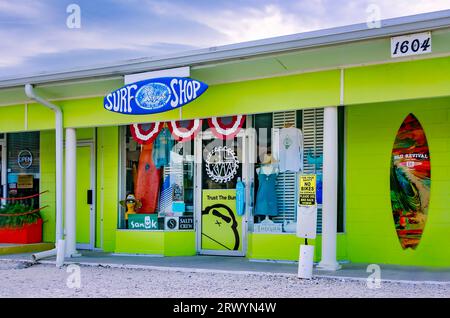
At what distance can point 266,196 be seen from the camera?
9.27m

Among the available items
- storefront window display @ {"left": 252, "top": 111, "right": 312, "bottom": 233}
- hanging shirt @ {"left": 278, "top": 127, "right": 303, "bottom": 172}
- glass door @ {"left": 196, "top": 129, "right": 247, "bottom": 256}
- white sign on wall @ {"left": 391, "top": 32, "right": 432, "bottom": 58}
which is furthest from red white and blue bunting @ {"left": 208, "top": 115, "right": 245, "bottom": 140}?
white sign on wall @ {"left": 391, "top": 32, "right": 432, "bottom": 58}

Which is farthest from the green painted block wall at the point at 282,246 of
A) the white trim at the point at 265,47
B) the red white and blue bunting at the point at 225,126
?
the white trim at the point at 265,47

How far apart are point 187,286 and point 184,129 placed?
353cm

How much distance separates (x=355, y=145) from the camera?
29.0 ft

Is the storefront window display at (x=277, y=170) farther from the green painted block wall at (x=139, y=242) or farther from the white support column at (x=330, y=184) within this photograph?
the green painted block wall at (x=139, y=242)

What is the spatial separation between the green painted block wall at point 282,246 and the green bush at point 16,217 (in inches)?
196

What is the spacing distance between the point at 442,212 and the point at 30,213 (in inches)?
309

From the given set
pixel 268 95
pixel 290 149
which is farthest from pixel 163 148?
pixel 268 95

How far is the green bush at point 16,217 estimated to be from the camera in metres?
11.3

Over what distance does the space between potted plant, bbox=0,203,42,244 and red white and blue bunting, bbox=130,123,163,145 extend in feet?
10.5

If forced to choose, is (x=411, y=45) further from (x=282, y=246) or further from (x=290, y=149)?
(x=282, y=246)

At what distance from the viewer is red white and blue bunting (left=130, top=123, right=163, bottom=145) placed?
32.4 feet

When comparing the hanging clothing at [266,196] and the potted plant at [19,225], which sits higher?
the hanging clothing at [266,196]
